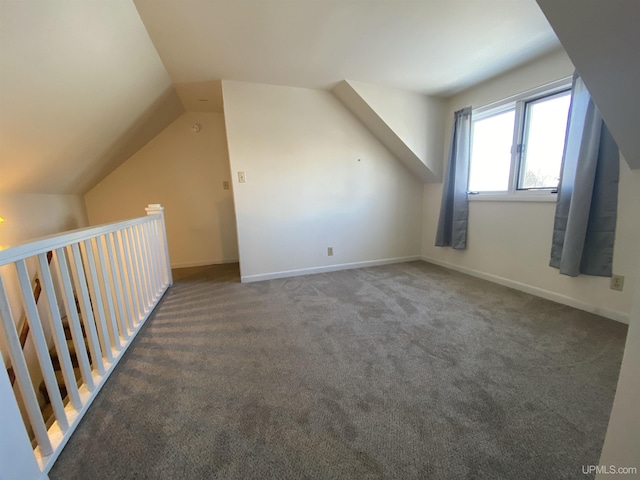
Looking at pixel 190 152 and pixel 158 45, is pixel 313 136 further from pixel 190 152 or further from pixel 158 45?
pixel 190 152

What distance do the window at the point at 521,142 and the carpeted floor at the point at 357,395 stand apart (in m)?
1.21

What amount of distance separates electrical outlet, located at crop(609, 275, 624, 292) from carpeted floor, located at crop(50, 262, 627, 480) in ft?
0.87

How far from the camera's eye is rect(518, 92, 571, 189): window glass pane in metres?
2.14

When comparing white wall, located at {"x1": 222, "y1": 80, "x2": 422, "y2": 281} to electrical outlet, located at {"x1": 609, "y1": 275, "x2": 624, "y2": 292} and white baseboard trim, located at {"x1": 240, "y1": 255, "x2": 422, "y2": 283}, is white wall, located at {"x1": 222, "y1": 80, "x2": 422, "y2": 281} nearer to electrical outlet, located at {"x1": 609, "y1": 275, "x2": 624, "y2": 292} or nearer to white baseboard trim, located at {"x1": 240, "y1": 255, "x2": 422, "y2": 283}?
white baseboard trim, located at {"x1": 240, "y1": 255, "x2": 422, "y2": 283}

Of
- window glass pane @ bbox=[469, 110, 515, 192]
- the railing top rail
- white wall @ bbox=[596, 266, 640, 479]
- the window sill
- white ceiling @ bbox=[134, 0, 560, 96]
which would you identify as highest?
white ceiling @ bbox=[134, 0, 560, 96]

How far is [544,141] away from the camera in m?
2.27

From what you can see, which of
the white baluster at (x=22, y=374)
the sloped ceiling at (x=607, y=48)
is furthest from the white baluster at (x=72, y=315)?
the sloped ceiling at (x=607, y=48)

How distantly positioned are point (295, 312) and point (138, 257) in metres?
1.41

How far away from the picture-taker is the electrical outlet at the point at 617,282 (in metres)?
1.84

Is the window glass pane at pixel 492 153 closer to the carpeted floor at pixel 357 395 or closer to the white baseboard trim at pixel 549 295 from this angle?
the white baseboard trim at pixel 549 295

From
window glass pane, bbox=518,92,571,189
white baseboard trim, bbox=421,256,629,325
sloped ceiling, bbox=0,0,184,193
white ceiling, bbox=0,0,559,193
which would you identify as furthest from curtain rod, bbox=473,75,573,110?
sloped ceiling, bbox=0,0,184,193

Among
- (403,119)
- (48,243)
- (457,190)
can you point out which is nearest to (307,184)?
(403,119)

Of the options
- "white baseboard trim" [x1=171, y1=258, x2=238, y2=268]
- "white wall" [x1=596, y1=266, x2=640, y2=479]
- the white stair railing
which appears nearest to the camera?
"white wall" [x1=596, y1=266, x2=640, y2=479]

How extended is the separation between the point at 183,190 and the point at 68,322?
8.20 feet
